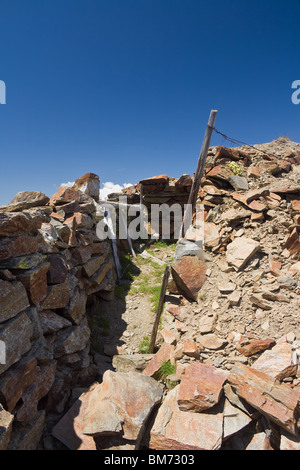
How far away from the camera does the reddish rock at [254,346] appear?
4312mm

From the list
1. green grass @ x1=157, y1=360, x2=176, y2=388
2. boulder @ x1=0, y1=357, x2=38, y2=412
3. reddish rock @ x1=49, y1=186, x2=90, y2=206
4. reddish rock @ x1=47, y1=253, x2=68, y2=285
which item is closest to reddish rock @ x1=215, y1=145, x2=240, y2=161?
reddish rock @ x1=49, y1=186, x2=90, y2=206

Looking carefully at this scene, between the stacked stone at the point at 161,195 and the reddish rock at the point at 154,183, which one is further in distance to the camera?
the reddish rock at the point at 154,183

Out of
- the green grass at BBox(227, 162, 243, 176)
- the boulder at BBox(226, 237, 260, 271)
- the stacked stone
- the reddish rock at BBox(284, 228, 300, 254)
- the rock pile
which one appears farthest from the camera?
the stacked stone

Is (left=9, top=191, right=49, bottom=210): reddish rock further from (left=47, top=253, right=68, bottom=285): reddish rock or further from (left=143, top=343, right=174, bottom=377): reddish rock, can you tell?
(left=143, top=343, right=174, bottom=377): reddish rock

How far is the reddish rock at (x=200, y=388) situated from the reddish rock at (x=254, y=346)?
596mm

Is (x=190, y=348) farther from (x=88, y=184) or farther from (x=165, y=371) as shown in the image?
(x=88, y=184)

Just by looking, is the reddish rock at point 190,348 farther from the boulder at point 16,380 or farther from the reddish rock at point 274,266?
the boulder at point 16,380

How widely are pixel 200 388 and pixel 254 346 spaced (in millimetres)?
1346

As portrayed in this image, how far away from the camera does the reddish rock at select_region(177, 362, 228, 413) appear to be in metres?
3.73

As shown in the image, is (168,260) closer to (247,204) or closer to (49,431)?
(247,204)

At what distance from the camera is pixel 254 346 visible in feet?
14.4

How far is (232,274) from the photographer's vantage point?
19.7 ft

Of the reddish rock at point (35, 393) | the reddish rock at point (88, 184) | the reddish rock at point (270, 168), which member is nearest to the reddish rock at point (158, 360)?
the reddish rock at point (35, 393)

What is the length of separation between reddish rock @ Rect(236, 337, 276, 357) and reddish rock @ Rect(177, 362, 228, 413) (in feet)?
1.95
